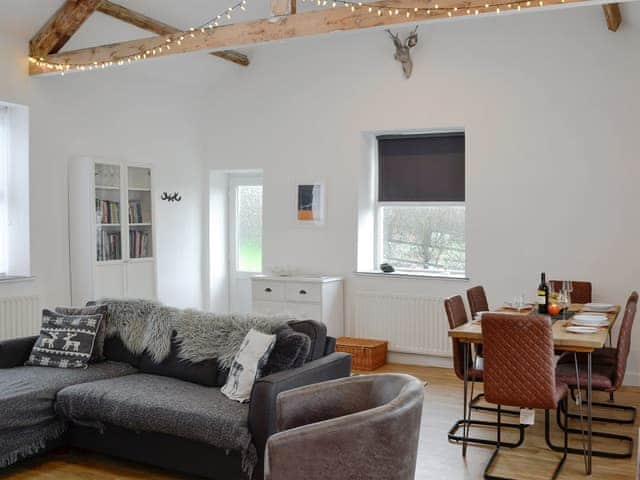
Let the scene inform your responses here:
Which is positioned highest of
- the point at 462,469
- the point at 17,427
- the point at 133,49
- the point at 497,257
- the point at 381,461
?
the point at 133,49

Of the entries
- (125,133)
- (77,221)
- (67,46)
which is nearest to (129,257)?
(77,221)

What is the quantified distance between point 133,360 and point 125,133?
3.14 metres

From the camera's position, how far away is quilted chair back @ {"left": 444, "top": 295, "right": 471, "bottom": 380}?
485 cm

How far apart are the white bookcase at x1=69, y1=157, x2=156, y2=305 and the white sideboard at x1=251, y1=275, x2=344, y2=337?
44.0 inches

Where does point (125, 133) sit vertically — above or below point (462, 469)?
above

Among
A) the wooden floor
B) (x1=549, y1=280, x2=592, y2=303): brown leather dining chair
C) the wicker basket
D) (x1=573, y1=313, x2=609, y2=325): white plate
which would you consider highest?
(x1=549, y1=280, x2=592, y2=303): brown leather dining chair

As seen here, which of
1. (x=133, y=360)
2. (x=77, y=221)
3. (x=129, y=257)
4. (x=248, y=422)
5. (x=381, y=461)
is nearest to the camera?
(x=381, y=461)

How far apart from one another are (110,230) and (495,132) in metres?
3.67

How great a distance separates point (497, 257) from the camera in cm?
667

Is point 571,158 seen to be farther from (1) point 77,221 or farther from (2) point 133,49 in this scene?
(1) point 77,221

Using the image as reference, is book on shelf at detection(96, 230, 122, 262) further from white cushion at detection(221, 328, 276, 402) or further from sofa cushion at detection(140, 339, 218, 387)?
white cushion at detection(221, 328, 276, 402)

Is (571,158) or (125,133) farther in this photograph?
(125,133)

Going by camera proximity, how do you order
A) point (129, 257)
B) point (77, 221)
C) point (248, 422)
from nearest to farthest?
point (248, 422) → point (77, 221) → point (129, 257)

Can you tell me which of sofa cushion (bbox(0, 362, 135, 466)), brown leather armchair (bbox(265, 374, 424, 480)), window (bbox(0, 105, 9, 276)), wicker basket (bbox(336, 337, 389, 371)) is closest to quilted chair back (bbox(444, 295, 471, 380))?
wicker basket (bbox(336, 337, 389, 371))
